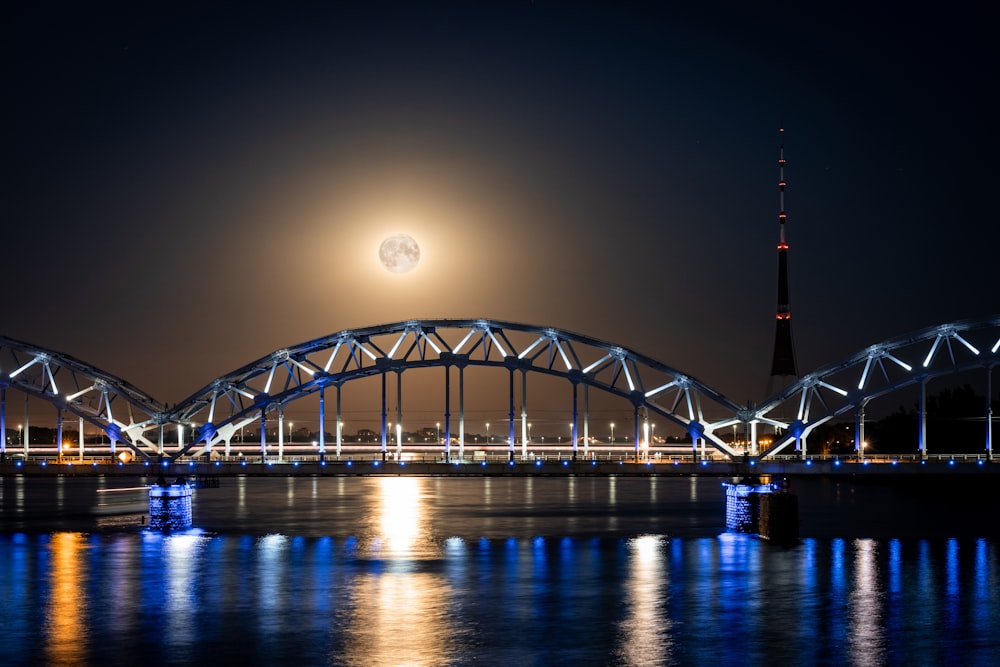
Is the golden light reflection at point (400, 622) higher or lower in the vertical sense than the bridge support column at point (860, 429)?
lower

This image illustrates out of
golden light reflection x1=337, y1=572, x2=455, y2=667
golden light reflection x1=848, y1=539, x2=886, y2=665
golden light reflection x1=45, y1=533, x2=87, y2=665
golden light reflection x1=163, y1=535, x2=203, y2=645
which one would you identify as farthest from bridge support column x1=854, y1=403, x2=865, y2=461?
golden light reflection x1=45, y1=533, x2=87, y2=665

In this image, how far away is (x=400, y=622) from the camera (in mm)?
44344

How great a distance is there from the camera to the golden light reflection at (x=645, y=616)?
39.1m

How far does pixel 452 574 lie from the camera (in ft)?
189

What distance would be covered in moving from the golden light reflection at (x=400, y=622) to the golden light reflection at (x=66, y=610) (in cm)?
834

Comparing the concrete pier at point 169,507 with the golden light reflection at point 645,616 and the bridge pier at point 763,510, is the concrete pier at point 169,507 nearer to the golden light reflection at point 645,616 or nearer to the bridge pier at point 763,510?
the golden light reflection at point 645,616

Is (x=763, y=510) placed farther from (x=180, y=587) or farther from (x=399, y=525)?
(x=180, y=587)

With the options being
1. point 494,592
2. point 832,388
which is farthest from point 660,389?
point 494,592

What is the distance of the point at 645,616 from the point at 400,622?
349 inches

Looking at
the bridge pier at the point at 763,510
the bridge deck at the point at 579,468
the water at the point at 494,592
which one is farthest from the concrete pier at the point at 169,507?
the bridge pier at the point at 763,510

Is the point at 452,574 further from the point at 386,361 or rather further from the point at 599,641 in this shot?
the point at 386,361

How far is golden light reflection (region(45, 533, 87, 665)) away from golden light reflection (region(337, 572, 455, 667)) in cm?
834

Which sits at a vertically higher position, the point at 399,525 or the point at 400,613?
the point at 400,613

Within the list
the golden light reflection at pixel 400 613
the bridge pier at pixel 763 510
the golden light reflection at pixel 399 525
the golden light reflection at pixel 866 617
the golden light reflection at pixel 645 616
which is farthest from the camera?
the bridge pier at pixel 763 510
